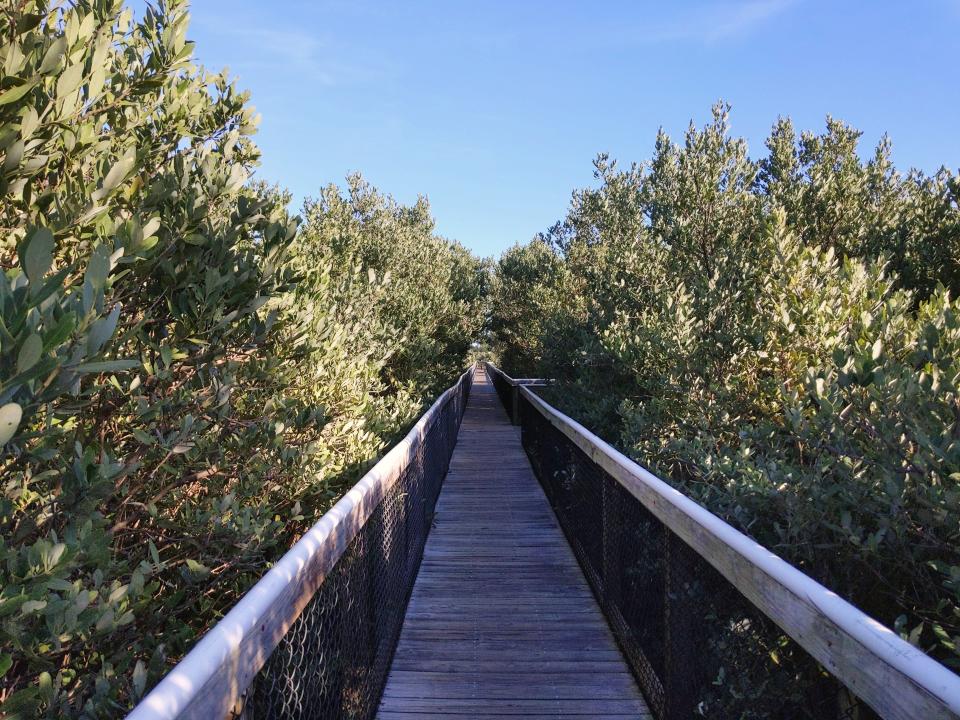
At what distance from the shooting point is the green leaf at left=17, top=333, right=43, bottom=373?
4.00ft

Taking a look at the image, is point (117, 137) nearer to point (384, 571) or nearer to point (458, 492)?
point (384, 571)

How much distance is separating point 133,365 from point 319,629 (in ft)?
5.14

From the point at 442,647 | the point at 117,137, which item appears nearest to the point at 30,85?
the point at 117,137

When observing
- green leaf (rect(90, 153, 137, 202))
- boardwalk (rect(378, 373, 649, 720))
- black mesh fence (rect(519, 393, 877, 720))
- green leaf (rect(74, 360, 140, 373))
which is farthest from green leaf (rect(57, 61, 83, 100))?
boardwalk (rect(378, 373, 649, 720))

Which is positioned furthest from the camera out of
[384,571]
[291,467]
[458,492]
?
[458,492]

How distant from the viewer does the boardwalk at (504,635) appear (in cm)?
361

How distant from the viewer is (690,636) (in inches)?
117

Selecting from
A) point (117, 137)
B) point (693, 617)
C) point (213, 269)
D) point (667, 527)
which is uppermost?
point (117, 137)

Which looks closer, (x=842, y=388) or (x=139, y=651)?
(x=139, y=651)

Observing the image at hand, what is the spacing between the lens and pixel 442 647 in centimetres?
433

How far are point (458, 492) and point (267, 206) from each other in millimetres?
6570

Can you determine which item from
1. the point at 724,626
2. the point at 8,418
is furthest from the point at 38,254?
the point at 724,626

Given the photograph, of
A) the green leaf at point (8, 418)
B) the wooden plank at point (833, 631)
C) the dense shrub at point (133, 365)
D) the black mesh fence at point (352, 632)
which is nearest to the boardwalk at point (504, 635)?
the black mesh fence at point (352, 632)

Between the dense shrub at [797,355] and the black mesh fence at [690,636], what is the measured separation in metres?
0.42
